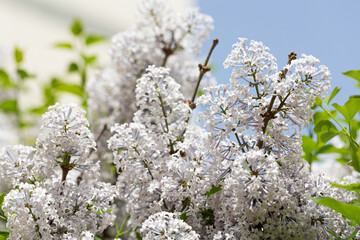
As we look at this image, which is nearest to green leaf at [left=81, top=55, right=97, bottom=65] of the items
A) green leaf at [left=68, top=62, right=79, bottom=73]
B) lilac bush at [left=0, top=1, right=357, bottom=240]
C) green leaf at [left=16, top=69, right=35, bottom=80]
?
green leaf at [left=68, top=62, right=79, bottom=73]

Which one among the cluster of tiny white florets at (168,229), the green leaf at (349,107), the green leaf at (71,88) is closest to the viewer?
the cluster of tiny white florets at (168,229)

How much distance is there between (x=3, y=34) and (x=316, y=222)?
3.19 metres

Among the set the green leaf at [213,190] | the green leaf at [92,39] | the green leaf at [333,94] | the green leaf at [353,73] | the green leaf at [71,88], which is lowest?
the green leaf at [213,190]

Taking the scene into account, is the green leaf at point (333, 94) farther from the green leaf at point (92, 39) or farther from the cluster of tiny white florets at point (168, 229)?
the green leaf at point (92, 39)

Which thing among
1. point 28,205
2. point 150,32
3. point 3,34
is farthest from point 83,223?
point 3,34

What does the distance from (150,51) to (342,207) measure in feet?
1.66

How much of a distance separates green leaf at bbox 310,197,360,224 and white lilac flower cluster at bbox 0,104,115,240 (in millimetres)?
204

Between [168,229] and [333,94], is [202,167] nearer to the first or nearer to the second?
[168,229]

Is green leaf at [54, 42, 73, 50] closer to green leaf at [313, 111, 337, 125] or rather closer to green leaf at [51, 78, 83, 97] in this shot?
green leaf at [51, 78, 83, 97]

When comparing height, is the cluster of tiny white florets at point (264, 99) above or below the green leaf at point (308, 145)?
below

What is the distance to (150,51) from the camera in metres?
0.83

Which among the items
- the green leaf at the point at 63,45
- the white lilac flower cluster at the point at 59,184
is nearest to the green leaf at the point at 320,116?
the white lilac flower cluster at the point at 59,184

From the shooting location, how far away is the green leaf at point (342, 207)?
0.39m

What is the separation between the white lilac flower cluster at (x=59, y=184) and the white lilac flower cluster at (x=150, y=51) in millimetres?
356
